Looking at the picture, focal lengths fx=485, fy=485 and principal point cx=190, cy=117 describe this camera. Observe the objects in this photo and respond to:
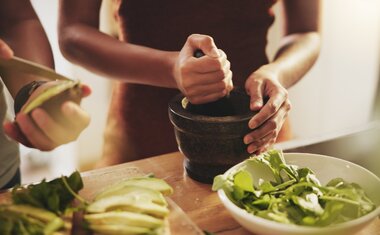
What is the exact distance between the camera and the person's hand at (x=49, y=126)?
739 mm

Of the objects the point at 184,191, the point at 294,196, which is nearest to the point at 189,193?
the point at 184,191

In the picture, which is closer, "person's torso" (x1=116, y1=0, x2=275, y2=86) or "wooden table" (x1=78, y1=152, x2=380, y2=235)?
"wooden table" (x1=78, y1=152, x2=380, y2=235)

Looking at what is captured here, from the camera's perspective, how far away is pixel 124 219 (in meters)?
0.71

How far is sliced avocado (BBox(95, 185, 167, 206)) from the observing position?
769 mm

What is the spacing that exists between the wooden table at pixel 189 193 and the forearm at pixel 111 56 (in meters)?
0.21

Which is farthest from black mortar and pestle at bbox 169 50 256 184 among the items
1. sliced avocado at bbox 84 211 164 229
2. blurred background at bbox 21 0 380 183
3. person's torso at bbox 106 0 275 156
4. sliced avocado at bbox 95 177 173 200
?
blurred background at bbox 21 0 380 183

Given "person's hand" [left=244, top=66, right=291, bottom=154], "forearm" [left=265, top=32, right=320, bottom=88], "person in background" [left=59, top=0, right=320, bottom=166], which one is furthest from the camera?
"forearm" [left=265, top=32, right=320, bottom=88]

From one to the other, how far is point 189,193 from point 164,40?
1.70ft

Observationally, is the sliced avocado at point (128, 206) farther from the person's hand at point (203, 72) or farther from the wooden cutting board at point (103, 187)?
the person's hand at point (203, 72)

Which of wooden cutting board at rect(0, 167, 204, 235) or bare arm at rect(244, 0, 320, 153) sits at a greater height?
bare arm at rect(244, 0, 320, 153)

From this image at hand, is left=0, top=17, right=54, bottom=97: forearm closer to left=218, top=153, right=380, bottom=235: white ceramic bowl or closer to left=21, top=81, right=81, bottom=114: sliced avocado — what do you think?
left=21, top=81, right=81, bottom=114: sliced avocado

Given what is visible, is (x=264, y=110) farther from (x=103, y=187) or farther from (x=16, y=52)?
(x=16, y=52)

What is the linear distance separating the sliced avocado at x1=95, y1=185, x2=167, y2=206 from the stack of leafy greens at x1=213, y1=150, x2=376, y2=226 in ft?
0.34

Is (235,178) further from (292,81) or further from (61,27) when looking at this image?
(61,27)
